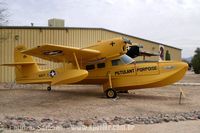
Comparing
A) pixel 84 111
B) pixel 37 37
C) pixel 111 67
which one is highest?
pixel 37 37

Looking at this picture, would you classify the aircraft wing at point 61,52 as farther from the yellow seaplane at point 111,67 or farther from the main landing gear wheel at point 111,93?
the main landing gear wheel at point 111,93

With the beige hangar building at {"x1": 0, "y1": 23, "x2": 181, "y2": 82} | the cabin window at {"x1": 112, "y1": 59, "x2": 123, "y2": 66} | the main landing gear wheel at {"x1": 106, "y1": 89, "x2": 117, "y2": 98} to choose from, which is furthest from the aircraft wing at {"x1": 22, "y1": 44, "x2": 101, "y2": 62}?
the beige hangar building at {"x1": 0, "y1": 23, "x2": 181, "y2": 82}

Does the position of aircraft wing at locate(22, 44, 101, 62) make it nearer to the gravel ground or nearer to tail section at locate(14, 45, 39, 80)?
the gravel ground

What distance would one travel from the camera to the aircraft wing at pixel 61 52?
1549 cm

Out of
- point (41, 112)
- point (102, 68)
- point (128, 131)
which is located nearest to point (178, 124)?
point (128, 131)

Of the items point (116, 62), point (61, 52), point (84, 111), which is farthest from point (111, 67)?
point (84, 111)

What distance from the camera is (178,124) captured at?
1023 cm

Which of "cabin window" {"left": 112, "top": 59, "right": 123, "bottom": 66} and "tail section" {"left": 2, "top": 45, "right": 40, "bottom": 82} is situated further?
"tail section" {"left": 2, "top": 45, "right": 40, "bottom": 82}

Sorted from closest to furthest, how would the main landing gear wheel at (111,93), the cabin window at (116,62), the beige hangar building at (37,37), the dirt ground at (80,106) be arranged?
the dirt ground at (80,106)
the main landing gear wheel at (111,93)
the cabin window at (116,62)
the beige hangar building at (37,37)

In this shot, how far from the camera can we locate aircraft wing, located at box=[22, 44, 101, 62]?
1549 centimetres

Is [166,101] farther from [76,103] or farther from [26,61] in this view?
[26,61]

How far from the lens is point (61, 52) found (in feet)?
53.2

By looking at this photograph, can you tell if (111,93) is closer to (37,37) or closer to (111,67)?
(111,67)

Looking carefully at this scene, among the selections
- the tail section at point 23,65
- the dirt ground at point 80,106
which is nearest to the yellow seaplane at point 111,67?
the dirt ground at point 80,106
